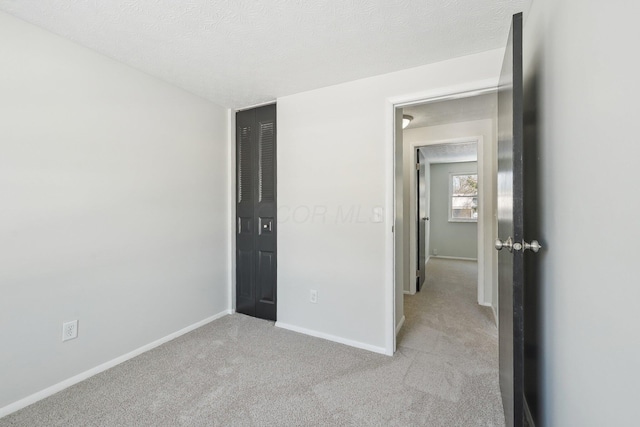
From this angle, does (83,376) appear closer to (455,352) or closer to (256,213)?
(256,213)

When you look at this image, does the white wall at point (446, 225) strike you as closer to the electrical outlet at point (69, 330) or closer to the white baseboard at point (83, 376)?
the white baseboard at point (83, 376)

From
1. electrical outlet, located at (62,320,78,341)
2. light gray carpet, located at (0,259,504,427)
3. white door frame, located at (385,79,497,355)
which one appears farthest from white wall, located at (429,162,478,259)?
electrical outlet, located at (62,320,78,341)

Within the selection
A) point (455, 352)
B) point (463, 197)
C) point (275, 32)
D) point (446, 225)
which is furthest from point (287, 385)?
point (463, 197)

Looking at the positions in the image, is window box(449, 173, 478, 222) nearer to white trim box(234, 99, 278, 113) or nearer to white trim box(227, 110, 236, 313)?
white trim box(234, 99, 278, 113)

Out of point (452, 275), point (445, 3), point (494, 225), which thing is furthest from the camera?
point (452, 275)

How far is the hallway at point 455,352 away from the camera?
5.27 feet

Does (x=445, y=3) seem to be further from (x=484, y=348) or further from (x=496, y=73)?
(x=484, y=348)

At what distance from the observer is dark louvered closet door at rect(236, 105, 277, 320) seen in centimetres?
290

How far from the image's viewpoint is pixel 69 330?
185 centimetres

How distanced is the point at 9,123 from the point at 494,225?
419 cm

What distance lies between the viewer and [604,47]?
0.78 metres

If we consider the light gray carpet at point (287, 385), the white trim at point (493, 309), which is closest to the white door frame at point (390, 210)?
the light gray carpet at point (287, 385)

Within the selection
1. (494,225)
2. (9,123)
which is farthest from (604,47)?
(494,225)

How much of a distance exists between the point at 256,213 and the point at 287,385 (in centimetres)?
167
